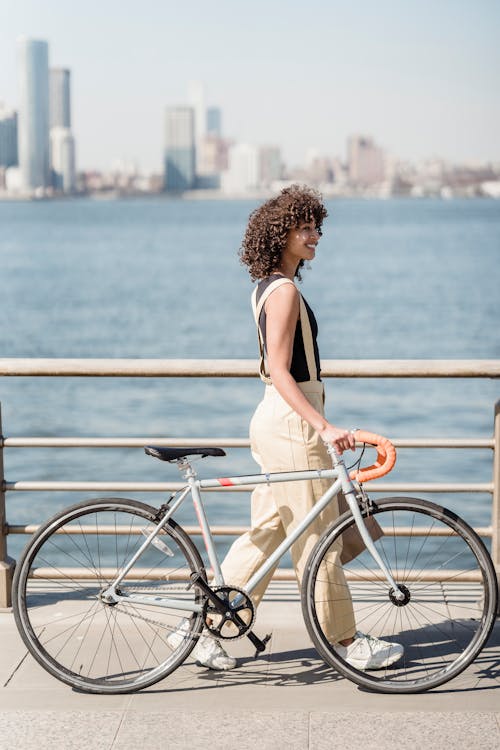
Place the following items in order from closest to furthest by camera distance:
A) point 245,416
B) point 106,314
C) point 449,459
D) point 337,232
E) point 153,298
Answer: point 449,459 < point 245,416 < point 106,314 < point 153,298 < point 337,232

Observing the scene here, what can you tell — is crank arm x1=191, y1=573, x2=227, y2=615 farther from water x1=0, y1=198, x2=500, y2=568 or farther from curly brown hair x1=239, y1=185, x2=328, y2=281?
water x1=0, y1=198, x2=500, y2=568

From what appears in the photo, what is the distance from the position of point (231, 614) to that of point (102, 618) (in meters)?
0.96

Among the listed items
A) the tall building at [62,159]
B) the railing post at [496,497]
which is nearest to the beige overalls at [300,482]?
the railing post at [496,497]

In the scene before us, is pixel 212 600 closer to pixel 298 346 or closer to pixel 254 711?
pixel 254 711

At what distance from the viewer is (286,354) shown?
4.20m

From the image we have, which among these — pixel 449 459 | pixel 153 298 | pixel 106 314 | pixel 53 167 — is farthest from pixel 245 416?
pixel 53 167

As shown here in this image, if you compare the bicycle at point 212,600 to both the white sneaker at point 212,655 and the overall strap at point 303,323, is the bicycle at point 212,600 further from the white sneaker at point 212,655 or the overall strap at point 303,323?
the overall strap at point 303,323

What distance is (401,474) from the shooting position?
23.1 m

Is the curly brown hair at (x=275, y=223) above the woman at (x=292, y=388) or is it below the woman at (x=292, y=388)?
above

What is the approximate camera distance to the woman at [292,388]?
4.20 meters

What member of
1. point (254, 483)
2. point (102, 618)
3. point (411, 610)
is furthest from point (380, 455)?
point (102, 618)

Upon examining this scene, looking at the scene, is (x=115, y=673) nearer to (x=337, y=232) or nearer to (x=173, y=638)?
(x=173, y=638)

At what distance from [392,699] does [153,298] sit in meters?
57.2

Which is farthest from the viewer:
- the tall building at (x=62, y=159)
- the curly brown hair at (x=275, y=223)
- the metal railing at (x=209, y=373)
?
the tall building at (x=62, y=159)
